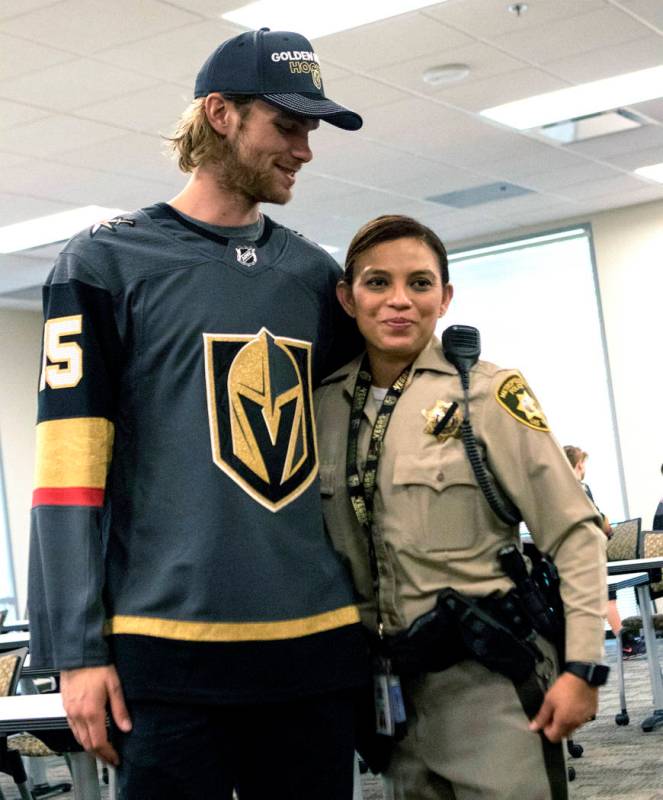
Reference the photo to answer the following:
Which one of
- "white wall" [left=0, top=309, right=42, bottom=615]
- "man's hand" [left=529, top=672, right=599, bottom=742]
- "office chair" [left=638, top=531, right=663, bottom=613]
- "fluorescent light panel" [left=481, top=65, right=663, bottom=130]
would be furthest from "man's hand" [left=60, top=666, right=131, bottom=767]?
"white wall" [left=0, top=309, right=42, bottom=615]

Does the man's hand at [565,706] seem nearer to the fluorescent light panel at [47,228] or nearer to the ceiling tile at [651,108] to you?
the ceiling tile at [651,108]

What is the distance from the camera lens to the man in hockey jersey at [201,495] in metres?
1.67

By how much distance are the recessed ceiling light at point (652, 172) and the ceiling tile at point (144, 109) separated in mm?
4196

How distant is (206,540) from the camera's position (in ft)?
5.54

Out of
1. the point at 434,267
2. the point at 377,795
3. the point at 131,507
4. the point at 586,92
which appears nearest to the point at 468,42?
the point at 586,92

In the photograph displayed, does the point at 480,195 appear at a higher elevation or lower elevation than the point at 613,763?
higher

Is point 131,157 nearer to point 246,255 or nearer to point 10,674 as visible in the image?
point 10,674

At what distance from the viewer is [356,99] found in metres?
7.11

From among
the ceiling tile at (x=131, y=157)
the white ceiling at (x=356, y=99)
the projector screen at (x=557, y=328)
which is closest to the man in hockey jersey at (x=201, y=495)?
the white ceiling at (x=356, y=99)

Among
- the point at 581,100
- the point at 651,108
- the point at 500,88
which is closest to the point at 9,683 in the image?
the point at 500,88

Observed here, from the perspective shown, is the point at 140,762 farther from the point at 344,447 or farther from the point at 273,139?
the point at 273,139

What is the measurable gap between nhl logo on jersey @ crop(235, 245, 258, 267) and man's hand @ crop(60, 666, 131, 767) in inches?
23.4

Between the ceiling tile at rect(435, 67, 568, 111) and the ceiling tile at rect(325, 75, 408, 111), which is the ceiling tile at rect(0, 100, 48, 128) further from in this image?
the ceiling tile at rect(435, 67, 568, 111)

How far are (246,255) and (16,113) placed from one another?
17.0 feet
